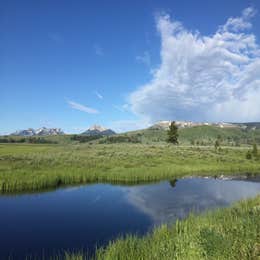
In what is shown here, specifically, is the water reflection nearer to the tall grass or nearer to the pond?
the pond

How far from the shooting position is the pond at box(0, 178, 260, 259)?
14859mm

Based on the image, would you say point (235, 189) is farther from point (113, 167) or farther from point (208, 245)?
point (208, 245)

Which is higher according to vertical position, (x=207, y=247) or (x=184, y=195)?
(x=207, y=247)

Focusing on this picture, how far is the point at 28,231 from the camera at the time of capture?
54.0 feet

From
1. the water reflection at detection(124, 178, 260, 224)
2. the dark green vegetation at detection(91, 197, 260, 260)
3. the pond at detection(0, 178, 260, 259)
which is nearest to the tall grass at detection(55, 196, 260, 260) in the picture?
the dark green vegetation at detection(91, 197, 260, 260)

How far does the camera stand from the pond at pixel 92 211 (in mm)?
14859

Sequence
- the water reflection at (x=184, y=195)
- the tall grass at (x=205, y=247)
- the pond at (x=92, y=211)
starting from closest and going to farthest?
the tall grass at (x=205, y=247) → the pond at (x=92, y=211) → the water reflection at (x=184, y=195)

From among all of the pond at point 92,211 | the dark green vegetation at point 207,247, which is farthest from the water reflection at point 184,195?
the dark green vegetation at point 207,247

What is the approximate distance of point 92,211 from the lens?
21.5 m

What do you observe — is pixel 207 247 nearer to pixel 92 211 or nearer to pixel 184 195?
pixel 92 211

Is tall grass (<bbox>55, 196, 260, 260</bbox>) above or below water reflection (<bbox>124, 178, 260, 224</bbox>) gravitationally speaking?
above

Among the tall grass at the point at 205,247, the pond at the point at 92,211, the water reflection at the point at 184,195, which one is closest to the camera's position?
the tall grass at the point at 205,247

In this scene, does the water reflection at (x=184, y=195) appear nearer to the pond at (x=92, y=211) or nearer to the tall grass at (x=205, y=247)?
the pond at (x=92, y=211)

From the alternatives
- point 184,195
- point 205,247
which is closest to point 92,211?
point 184,195
